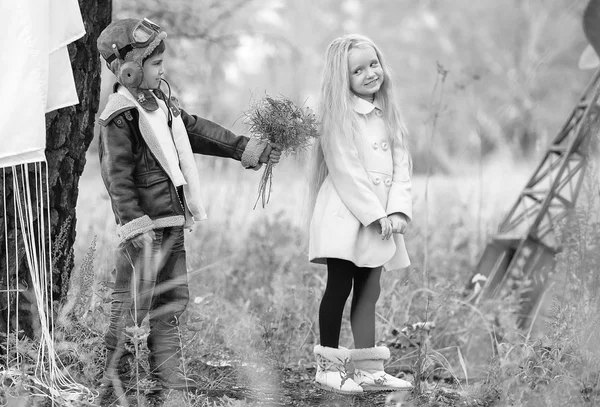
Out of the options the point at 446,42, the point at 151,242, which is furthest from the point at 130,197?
the point at 446,42

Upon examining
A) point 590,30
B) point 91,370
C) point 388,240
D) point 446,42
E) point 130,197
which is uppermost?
point 446,42

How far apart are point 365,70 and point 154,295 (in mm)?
1336

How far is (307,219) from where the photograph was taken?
397 centimetres

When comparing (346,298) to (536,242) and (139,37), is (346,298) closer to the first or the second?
(139,37)

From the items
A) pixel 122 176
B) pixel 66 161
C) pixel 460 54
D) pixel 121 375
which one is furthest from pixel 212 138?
pixel 460 54

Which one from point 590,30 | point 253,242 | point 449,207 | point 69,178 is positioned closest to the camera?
point 69,178

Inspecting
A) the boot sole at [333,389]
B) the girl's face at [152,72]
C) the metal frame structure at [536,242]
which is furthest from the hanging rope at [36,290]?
the metal frame structure at [536,242]

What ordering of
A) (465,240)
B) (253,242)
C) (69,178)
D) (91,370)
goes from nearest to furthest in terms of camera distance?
(91,370) → (69,178) → (253,242) → (465,240)

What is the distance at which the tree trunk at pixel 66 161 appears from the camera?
363 centimetres

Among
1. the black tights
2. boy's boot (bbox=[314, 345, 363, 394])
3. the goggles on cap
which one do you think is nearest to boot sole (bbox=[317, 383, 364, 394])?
boy's boot (bbox=[314, 345, 363, 394])

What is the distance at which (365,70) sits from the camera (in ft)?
12.4

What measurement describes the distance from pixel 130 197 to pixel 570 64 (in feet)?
63.0

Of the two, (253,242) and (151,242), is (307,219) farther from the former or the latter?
(253,242)

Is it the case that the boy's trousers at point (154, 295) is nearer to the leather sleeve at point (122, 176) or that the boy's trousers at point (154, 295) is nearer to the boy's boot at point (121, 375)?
the boy's boot at point (121, 375)
